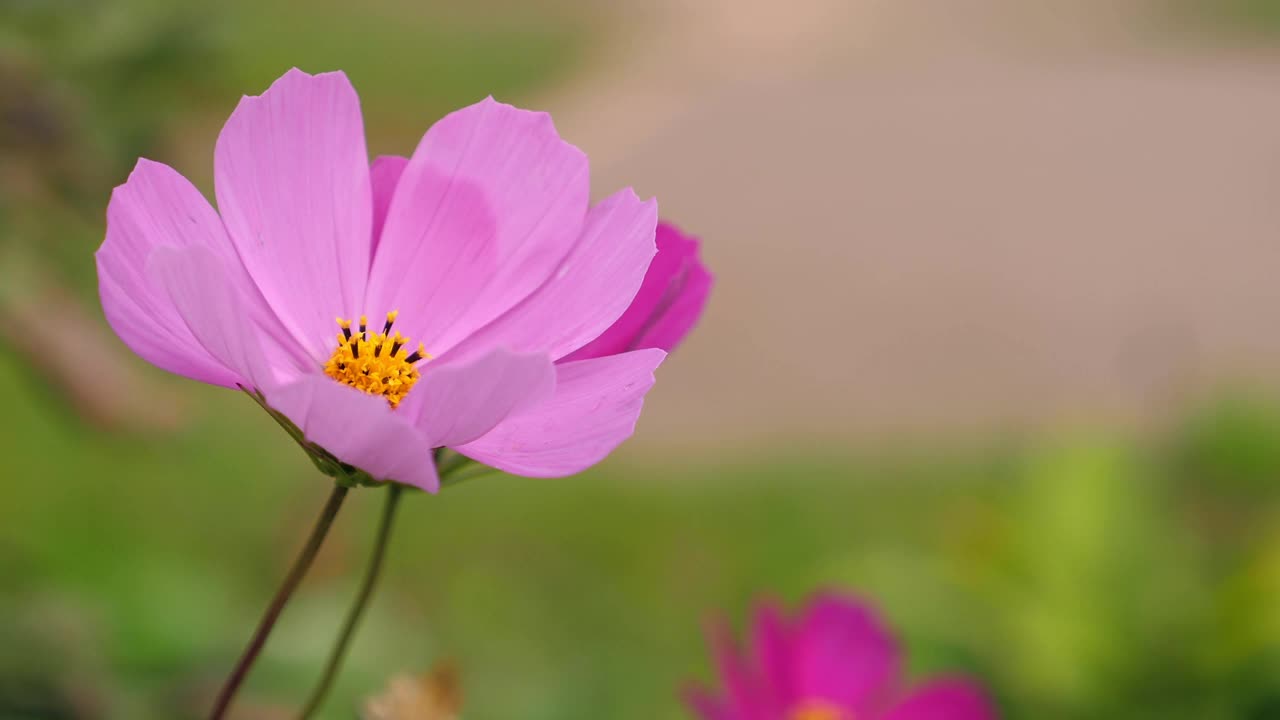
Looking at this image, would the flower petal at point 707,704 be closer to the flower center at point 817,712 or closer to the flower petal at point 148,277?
the flower center at point 817,712

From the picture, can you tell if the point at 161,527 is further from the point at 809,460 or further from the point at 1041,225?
the point at 1041,225

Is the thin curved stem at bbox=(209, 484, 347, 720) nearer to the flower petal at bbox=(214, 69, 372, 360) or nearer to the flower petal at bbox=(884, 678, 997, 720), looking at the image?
the flower petal at bbox=(214, 69, 372, 360)

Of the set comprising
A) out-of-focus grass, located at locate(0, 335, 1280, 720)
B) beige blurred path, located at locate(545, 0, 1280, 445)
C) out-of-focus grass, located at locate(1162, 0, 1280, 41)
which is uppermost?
out-of-focus grass, located at locate(1162, 0, 1280, 41)

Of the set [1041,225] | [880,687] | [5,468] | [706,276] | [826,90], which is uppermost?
[826,90]

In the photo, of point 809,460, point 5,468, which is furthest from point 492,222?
point 809,460

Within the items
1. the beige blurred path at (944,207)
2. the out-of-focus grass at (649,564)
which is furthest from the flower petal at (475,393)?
the beige blurred path at (944,207)

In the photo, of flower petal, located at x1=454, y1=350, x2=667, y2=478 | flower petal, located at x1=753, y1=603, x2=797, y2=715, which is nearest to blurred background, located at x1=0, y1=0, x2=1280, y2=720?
flower petal, located at x1=753, y1=603, x2=797, y2=715
